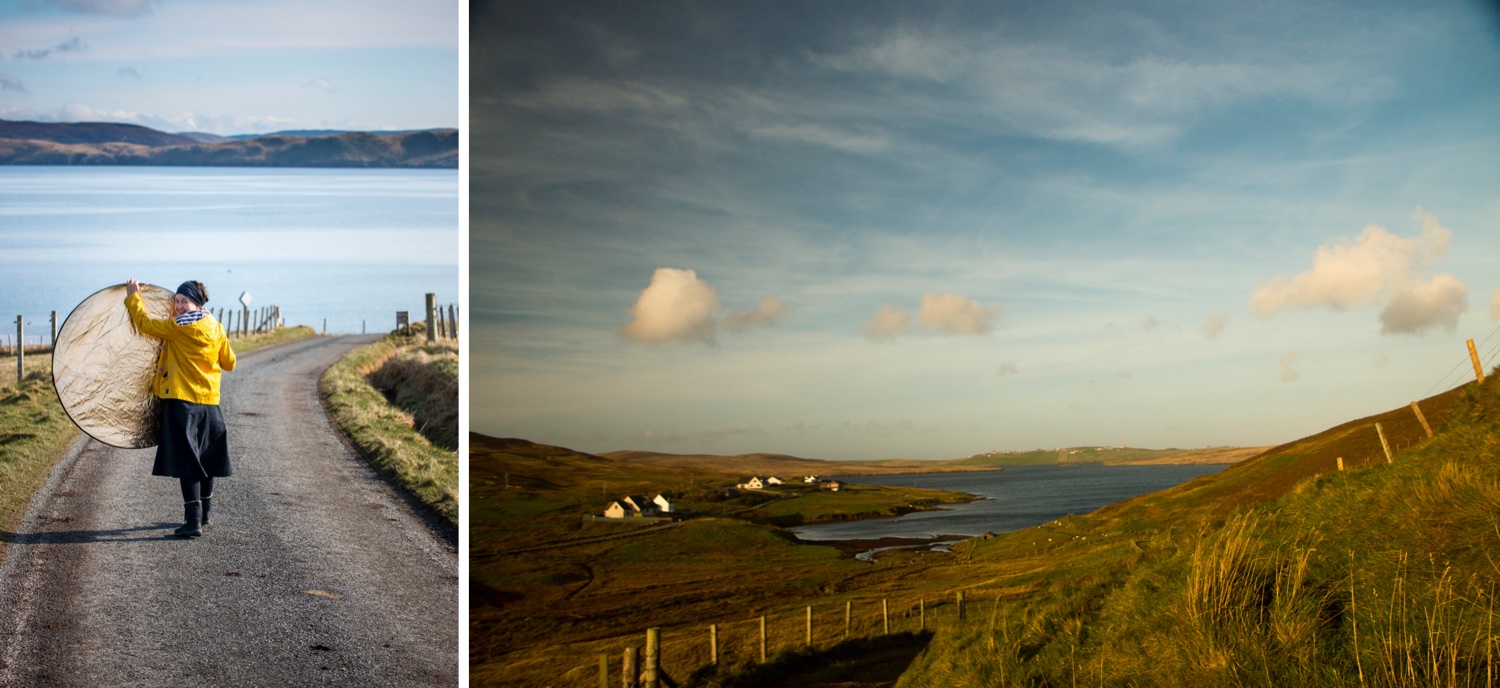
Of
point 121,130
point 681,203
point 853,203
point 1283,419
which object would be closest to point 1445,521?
point 1283,419

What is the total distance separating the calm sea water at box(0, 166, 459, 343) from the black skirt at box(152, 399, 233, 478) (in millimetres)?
379

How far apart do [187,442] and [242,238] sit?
0.98m

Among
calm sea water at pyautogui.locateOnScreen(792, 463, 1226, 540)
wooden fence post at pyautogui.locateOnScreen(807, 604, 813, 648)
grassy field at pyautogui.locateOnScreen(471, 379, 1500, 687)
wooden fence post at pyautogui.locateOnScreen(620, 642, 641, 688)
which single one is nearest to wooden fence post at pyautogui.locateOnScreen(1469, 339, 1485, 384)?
grassy field at pyautogui.locateOnScreen(471, 379, 1500, 687)

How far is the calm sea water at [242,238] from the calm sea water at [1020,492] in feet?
23.4

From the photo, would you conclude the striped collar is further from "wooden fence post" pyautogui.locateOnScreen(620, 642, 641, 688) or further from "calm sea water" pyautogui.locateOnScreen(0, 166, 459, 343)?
"wooden fence post" pyautogui.locateOnScreen(620, 642, 641, 688)

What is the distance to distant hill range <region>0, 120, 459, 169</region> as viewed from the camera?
3375mm

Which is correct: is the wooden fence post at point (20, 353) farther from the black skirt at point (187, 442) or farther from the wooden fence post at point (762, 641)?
the wooden fence post at point (762, 641)

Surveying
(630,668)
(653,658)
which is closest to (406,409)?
(630,668)

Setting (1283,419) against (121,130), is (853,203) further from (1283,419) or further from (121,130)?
(121,130)

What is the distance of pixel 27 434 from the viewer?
10.3 ft

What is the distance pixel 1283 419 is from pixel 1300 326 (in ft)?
3.17

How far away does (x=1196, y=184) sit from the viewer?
9.54 metres

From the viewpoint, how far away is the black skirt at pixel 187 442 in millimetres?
3215

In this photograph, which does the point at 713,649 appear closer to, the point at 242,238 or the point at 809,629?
the point at 809,629
